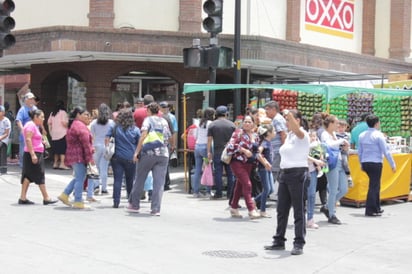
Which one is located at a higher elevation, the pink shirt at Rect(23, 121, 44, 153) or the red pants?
the pink shirt at Rect(23, 121, 44, 153)

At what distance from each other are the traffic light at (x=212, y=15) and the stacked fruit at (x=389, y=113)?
3990mm

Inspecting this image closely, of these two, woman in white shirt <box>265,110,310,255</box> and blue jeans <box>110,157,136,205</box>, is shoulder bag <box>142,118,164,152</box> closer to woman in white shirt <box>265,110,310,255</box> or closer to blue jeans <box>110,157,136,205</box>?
blue jeans <box>110,157,136,205</box>

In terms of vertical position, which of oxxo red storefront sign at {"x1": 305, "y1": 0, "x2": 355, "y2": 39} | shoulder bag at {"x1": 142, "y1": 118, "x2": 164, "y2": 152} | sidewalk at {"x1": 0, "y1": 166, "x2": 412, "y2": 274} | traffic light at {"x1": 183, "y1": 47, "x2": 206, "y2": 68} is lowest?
sidewalk at {"x1": 0, "y1": 166, "x2": 412, "y2": 274}

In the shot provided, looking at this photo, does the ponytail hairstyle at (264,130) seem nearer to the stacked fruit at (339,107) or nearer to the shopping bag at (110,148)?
the shopping bag at (110,148)

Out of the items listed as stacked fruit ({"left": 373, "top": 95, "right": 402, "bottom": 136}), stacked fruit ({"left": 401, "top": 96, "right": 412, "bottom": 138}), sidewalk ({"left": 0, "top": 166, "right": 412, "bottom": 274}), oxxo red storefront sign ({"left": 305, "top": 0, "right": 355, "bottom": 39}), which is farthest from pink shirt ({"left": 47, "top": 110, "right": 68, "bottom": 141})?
oxxo red storefront sign ({"left": 305, "top": 0, "right": 355, "bottom": 39})

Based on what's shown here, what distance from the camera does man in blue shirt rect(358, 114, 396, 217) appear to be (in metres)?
12.5

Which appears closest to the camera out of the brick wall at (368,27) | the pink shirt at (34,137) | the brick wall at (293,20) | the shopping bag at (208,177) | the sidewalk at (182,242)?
the sidewalk at (182,242)

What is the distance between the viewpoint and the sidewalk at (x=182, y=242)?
8078 millimetres

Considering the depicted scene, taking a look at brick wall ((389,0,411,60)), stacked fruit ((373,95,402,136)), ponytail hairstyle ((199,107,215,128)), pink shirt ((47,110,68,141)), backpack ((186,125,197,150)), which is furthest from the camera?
brick wall ((389,0,411,60))

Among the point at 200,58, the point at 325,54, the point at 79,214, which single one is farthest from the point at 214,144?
the point at 325,54

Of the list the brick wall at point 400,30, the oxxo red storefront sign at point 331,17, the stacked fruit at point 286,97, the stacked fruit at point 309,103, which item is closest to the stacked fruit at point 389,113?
the stacked fruit at point 309,103

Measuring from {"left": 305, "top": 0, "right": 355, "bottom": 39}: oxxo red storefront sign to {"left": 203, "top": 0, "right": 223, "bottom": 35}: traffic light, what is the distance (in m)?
10.4

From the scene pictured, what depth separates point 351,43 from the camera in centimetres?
2741

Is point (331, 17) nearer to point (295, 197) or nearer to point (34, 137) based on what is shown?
point (34, 137)
